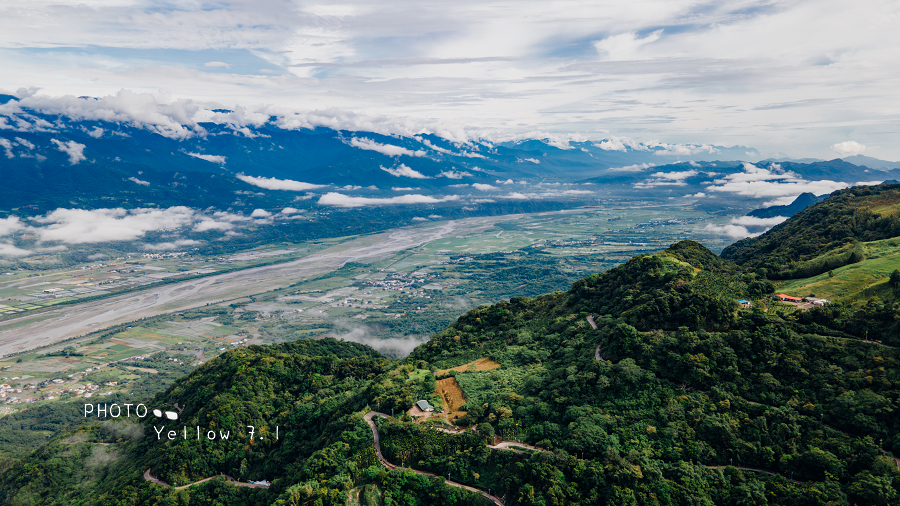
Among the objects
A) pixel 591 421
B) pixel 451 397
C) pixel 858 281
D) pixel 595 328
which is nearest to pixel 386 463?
pixel 451 397

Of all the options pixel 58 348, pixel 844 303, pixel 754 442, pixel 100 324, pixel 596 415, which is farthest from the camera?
pixel 100 324

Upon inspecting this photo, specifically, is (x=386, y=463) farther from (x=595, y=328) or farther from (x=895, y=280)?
(x=895, y=280)

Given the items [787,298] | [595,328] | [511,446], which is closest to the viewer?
[511,446]

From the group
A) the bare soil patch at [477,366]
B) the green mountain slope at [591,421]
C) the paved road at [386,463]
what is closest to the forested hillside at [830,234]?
the green mountain slope at [591,421]

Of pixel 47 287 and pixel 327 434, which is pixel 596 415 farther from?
pixel 47 287

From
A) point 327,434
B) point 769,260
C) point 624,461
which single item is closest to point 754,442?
point 624,461

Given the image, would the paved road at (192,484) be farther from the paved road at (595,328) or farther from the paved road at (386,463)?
the paved road at (595,328)

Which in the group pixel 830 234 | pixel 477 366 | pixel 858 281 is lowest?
pixel 477 366

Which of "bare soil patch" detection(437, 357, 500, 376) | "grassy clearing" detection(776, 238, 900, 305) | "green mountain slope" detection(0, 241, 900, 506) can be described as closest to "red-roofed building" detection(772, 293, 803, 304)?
"grassy clearing" detection(776, 238, 900, 305)
